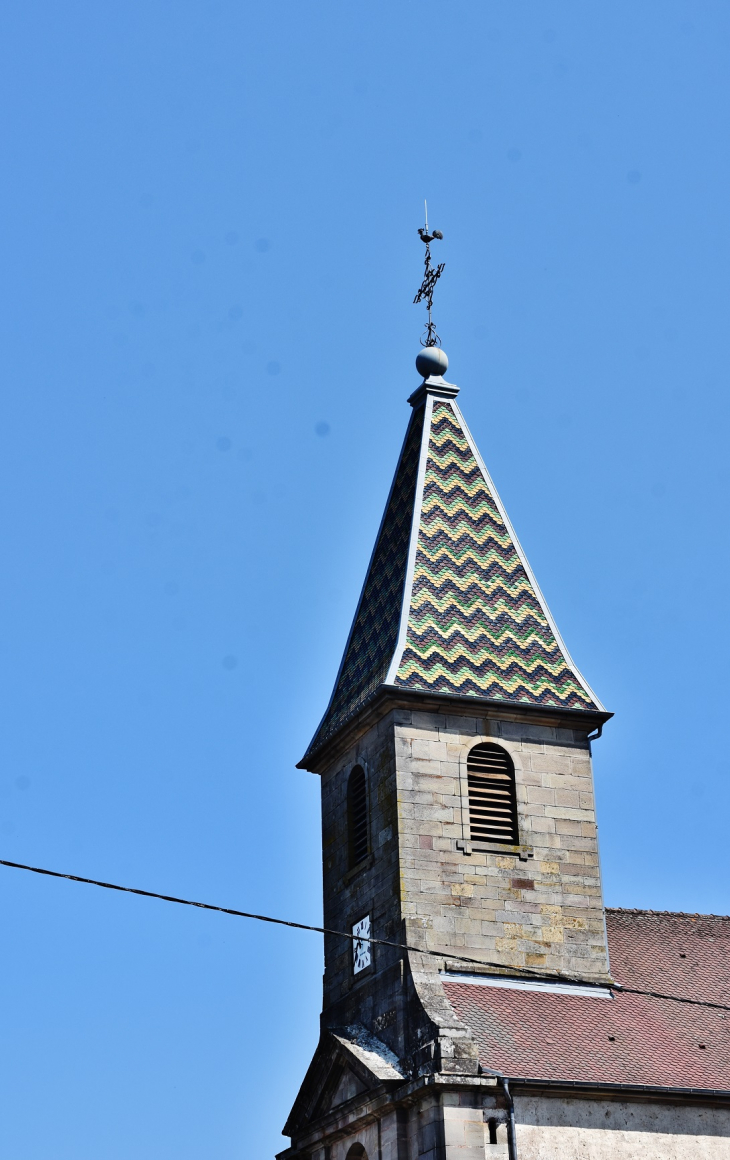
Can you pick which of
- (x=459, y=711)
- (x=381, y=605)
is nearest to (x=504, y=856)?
(x=459, y=711)

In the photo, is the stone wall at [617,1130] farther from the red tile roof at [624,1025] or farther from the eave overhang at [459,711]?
the eave overhang at [459,711]

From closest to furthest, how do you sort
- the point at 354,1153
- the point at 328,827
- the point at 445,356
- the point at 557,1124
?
the point at 557,1124
the point at 354,1153
the point at 328,827
the point at 445,356

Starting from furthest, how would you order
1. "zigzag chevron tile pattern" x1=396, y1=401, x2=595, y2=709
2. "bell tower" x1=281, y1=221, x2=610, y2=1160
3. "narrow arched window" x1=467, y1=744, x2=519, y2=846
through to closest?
"zigzag chevron tile pattern" x1=396, y1=401, x2=595, y2=709 < "narrow arched window" x1=467, y1=744, x2=519, y2=846 < "bell tower" x1=281, y1=221, x2=610, y2=1160

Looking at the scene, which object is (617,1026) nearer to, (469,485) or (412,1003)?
(412,1003)

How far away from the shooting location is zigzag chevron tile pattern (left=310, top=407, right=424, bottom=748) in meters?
30.3

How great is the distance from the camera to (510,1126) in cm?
2453

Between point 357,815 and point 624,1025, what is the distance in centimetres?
558

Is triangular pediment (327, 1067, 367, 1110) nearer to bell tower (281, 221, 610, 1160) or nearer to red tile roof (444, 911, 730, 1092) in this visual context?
bell tower (281, 221, 610, 1160)

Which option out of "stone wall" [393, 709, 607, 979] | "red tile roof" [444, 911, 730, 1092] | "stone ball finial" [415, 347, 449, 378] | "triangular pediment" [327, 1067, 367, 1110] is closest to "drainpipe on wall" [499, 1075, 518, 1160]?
"red tile roof" [444, 911, 730, 1092]

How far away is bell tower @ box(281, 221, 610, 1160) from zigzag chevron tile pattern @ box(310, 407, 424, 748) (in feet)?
0.18

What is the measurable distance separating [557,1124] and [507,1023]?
5.94 feet

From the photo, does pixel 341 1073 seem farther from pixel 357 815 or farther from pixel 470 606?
pixel 470 606

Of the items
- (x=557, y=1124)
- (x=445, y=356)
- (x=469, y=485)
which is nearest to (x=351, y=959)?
(x=557, y=1124)

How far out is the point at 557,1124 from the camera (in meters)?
24.9
